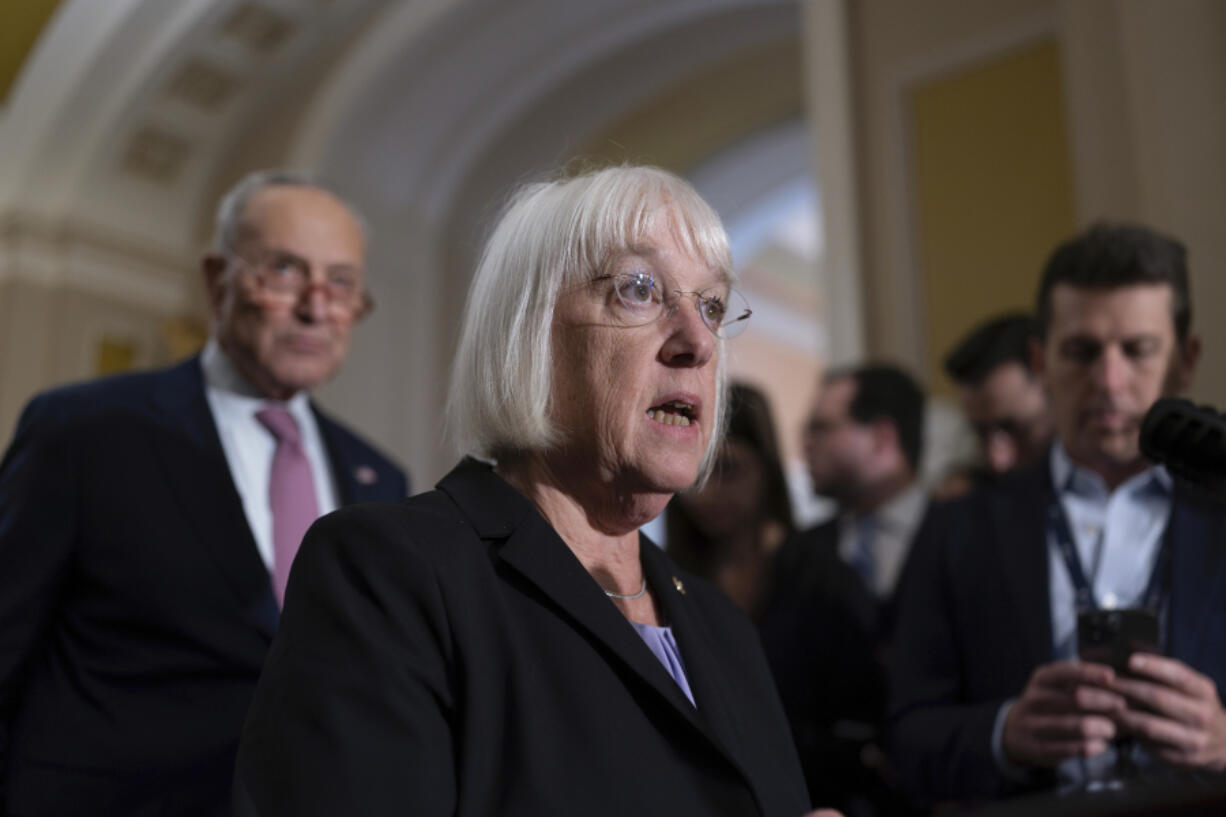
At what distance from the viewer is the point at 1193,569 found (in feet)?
7.21

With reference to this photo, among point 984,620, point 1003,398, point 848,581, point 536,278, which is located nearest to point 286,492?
point 536,278

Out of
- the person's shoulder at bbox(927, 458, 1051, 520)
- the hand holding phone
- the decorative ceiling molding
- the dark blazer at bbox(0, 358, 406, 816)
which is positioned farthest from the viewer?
the decorative ceiling molding

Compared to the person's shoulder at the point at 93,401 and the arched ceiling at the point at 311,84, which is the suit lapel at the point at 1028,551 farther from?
the arched ceiling at the point at 311,84

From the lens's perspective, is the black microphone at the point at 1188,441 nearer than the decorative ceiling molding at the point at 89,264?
Yes

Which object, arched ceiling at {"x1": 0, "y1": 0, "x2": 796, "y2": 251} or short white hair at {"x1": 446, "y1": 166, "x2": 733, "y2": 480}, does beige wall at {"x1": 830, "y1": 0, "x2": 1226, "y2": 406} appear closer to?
short white hair at {"x1": 446, "y1": 166, "x2": 733, "y2": 480}

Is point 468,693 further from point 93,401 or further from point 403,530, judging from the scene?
point 93,401

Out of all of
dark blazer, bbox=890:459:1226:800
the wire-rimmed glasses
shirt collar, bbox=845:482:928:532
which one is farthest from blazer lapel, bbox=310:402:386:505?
shirt collar, bbox=845:482:928:532

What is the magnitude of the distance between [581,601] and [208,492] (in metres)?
1.05

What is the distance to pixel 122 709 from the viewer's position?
81.4 inches

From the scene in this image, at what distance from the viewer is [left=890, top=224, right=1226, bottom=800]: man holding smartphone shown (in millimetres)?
2195

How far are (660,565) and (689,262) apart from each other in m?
0.45

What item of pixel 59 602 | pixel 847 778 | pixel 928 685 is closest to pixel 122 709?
pixel 59 602

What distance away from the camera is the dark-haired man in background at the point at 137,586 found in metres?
2.04

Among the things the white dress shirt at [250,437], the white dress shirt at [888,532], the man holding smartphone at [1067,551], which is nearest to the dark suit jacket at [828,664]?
the white dress shirt at [888,532]
